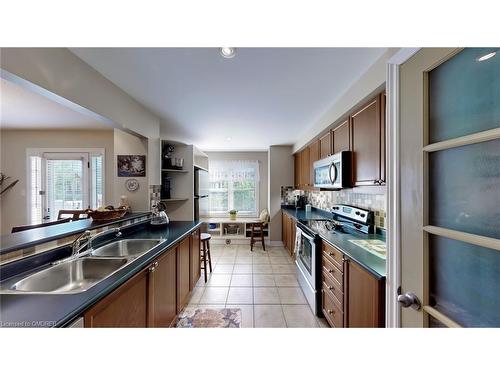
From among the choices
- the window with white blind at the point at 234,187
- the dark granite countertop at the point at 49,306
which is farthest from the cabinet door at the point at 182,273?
the window with white blind at the point at 234,187

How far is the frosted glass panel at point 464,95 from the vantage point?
547 mm

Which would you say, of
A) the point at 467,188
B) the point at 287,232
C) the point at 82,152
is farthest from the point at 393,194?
the point at 82,152

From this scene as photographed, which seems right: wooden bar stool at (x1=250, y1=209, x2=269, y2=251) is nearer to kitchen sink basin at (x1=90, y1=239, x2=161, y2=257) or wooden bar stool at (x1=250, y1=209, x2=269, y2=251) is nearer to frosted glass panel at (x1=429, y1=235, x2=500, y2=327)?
kitchen sink basin at (x1=90, y1=239, x2=161, y2=257)

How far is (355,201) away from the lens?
254 centimetres

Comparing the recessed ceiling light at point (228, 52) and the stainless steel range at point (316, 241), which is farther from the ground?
the recessed ceiling light at point (228, 52)

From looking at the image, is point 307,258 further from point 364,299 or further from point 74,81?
point 74,81

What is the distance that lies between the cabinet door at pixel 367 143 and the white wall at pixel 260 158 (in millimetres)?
3588

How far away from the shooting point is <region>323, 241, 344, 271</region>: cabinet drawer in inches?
63.3

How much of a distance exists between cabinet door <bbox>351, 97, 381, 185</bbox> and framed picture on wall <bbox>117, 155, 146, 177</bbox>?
2.55 meters

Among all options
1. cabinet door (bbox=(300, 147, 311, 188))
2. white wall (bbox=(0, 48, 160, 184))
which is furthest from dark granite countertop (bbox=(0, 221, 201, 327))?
cabinet door (bbox=(300, 147, 311, 188))

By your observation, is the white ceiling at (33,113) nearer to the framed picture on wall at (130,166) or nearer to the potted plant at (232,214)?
the framed picture on wall at (130,166)

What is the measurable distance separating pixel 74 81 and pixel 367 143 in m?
2.40
